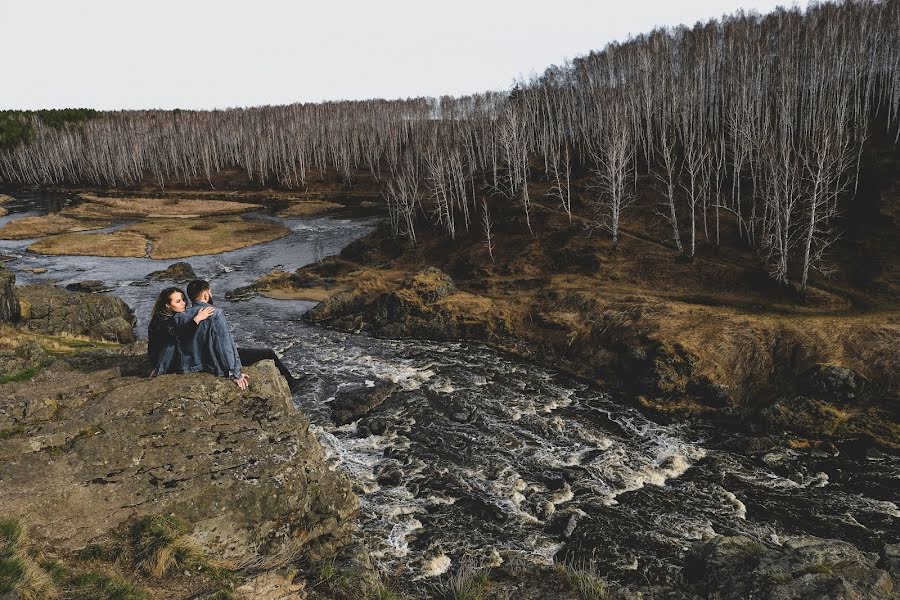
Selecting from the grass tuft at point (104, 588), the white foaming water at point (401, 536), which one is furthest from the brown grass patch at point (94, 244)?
the grass tuft at point (104, 588)

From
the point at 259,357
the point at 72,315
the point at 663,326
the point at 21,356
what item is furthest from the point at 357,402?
the point at 72,315

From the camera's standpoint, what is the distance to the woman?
1179cm

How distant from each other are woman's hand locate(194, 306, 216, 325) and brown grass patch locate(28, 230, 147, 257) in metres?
69.9

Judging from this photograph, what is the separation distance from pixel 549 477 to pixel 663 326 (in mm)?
15720

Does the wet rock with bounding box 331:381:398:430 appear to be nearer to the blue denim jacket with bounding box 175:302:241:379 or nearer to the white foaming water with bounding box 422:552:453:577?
the white foaming water with bounding box 422:552:453:577

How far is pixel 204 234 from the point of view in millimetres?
83188

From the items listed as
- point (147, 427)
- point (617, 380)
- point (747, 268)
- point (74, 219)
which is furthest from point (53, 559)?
point (74, 219)

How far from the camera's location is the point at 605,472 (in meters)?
21.8

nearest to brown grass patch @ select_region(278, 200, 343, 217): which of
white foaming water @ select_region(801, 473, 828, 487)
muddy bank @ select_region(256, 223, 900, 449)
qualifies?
muddy bank @ select_region(256, 223, 900, 449)

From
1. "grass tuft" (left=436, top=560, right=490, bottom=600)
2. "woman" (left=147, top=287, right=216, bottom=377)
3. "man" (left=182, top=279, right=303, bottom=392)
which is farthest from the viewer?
"man" (left=182, top=279, right=303, bottom=392)

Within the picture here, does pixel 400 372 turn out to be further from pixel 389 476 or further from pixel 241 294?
pixel 241 294

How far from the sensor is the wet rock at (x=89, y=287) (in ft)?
173

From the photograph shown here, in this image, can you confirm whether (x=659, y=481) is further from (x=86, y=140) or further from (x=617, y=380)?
(x=86, y=140)

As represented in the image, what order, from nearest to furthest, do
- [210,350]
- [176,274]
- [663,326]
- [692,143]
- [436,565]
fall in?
1. [210,350]
2. [436,565]
3. [663,326]
4. [692,143]
5. [176,274]
